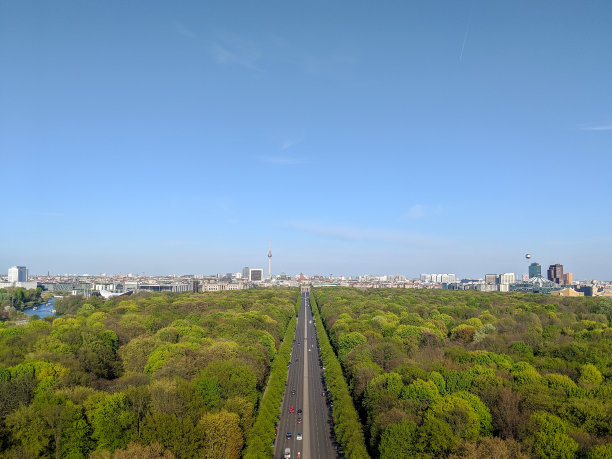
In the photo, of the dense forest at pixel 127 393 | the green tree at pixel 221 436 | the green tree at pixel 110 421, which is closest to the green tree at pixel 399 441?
the green tree at pixel 221 436

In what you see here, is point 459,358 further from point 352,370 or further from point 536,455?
point 536,455

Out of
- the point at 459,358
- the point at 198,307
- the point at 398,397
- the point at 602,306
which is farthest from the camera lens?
the point at 198,307

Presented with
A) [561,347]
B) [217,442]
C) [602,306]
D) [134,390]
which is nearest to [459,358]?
[561,347]

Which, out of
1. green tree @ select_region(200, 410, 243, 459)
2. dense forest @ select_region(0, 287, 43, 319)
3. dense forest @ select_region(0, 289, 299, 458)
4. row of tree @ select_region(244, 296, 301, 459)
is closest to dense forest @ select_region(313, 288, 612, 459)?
row of tree @ select_region(244, 296, 301, 459)

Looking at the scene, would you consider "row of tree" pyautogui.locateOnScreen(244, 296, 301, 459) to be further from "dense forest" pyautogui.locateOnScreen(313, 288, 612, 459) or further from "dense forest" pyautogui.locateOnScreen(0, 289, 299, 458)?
"dense forest" pyautogui.locateOnScreen(313, 288, 612, 459)

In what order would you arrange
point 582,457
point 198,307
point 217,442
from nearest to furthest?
point 582,457
point 217,442
point 198,307

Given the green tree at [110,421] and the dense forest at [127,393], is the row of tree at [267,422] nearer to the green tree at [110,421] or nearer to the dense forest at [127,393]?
the dense forest at [127,393]

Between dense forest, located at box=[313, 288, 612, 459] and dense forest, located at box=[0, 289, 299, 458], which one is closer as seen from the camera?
dense forest, located at box=[313, 288, 612, 459]
